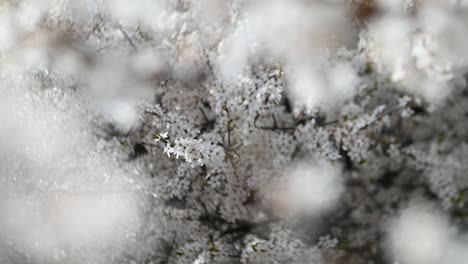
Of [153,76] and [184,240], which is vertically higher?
[153,76]

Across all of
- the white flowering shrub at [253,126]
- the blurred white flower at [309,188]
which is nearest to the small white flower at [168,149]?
the white flowering shrub at [253,126]

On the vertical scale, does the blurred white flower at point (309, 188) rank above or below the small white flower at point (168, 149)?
below

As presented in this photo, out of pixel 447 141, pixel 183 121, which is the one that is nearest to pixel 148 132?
pixel 183 121

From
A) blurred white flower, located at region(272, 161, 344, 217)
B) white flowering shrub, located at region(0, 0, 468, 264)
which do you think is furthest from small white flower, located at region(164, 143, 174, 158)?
blurred white flower, located at region(272, 161, 344, 217)

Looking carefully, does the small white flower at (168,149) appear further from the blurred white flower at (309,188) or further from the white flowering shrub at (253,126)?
the blurred white flower at (309,188)

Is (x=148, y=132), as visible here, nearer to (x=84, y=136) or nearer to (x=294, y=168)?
(x=84, y=136)

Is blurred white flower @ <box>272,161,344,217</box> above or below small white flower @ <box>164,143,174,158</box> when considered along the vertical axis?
below

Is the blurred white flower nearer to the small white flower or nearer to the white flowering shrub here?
the white flowering shrub

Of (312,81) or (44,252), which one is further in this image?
(44,252)
